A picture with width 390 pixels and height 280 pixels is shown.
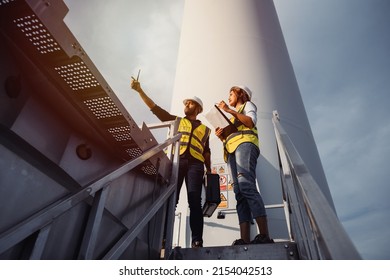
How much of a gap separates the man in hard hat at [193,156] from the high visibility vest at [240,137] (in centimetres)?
31

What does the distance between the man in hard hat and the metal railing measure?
165 millimetres

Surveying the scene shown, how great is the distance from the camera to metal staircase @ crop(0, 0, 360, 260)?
100 cm

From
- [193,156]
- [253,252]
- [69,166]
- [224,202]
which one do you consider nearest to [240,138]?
[193,156]

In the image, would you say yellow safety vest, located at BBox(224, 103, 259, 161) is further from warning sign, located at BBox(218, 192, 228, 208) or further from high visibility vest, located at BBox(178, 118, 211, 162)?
warning sign, located at BBox(218, 192, 228, 208)

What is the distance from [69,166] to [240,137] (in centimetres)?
127

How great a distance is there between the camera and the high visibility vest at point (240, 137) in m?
2.10

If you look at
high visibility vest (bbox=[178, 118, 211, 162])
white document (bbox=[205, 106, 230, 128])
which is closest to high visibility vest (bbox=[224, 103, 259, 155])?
white document (bbox=[205, 106, 230, 128])

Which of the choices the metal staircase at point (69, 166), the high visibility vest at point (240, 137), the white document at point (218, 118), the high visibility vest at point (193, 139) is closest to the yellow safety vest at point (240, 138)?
the high visibility vest at point (240, 137)

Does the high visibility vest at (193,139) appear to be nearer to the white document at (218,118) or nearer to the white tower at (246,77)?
the white document at (218,118)

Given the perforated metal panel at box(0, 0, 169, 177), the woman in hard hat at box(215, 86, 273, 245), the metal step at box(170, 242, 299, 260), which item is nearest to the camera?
the perforated metal panel at box(0, 0, 169, 177)

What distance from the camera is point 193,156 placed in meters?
2.33

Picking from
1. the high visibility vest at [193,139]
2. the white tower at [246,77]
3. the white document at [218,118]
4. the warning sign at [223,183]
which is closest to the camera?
the white document at [218,118]

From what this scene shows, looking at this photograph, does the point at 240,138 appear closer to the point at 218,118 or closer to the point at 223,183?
the point at 218,118

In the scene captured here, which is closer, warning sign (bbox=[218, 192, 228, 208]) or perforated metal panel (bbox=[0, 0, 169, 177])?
perforated metal panel (bbox=[0, 0, 169, 177])
